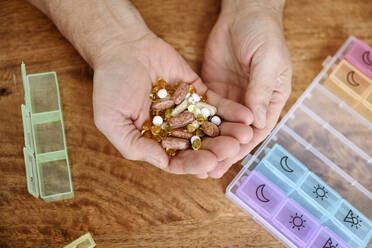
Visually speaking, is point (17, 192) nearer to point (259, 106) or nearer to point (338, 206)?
point (259, 106)

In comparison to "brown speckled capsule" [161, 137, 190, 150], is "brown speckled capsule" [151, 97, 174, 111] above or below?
above

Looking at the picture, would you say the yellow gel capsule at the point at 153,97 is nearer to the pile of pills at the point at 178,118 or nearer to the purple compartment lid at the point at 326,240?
the pile of pills at the point at 178,118

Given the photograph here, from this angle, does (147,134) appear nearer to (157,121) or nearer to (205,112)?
(157,121)

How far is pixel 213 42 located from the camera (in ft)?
4.96

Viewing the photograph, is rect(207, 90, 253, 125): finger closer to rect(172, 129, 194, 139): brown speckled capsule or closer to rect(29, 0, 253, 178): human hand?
rect(29, 0, 253, 178): human hand

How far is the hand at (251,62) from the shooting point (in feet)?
4.14

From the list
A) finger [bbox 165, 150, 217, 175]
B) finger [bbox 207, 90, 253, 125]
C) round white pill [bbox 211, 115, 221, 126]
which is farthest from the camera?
round white pill [bbox 211, 115, 221, 126]

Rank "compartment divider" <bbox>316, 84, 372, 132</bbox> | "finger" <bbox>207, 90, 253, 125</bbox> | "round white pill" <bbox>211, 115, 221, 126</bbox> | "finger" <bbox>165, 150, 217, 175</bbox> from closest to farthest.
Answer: "finger" <bbox>165, 150, 217, 175</bbox> → "finger" <bbox>207, 90, 253, 125</bbox> → "round white pill" <bbox>211, 115, 221, 126</bbox> → "compartment divider" <bbox>316, 84, 372, 132</bbox>

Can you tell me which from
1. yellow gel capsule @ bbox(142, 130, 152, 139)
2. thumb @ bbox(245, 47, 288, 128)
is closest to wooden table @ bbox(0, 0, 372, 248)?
yellow gel capsule @ bbox(142, 130, 152, 139)

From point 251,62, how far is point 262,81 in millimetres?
135

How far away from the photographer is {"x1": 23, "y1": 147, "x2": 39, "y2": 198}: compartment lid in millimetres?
1164

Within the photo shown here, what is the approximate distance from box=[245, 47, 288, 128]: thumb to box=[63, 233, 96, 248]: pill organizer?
0.77 meters

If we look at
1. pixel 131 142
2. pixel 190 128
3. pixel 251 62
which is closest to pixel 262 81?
pixel 251 62

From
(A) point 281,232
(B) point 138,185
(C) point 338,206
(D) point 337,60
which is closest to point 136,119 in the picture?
(B) point 138,185
